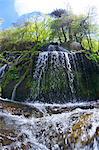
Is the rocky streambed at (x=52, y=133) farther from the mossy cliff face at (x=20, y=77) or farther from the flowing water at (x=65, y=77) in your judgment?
the mossy cliff face at (x=20, y=77)

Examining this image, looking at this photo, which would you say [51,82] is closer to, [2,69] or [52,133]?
[2,69]

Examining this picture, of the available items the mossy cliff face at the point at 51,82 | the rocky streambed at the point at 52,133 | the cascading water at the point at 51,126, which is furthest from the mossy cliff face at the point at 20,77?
the rocky streambed at the point at 52,133

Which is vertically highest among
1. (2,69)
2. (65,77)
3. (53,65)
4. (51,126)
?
(51,126)

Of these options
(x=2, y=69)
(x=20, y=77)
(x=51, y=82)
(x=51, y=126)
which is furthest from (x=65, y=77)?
(x=51, y=126)

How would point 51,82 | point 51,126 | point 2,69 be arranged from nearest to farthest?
1. point 51,126
2. point 51,82
3. point 2,69

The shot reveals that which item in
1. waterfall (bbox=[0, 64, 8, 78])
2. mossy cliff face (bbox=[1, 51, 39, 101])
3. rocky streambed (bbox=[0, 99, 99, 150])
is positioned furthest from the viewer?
waterfall (bbox=[0, 64, 8, 78])

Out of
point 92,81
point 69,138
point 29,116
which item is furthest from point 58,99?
point 69,138

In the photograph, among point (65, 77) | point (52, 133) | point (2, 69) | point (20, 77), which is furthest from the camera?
point (2, 69)

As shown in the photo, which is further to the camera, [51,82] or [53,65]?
[53,65]

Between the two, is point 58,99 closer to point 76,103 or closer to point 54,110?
point 76,103

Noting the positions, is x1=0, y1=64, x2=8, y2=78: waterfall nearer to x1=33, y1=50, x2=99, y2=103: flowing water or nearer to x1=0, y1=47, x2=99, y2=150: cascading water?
x1=33, y1=50, x2=99, y2=103: flowing water

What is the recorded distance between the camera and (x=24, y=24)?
98.4 ft

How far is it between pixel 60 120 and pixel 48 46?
11.3 meters

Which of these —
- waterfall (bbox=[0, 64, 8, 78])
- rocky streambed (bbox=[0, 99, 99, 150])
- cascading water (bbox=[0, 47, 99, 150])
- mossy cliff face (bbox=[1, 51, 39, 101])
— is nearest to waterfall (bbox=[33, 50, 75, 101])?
mossy cliff face (bbox=[1, 51, 39, 101])
